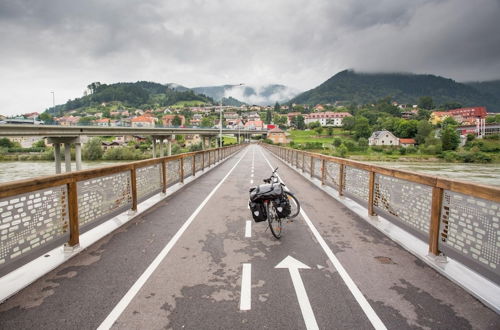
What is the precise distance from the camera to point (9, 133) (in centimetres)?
3178

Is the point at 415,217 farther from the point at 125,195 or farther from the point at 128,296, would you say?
the point at 125,195

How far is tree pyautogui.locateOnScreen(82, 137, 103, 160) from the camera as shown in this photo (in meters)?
64.8

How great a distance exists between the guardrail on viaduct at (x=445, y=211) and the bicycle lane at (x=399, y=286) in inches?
16.8

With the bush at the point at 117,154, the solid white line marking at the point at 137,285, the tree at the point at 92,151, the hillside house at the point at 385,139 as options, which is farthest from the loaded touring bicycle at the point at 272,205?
the hillside house at the point at 385,139

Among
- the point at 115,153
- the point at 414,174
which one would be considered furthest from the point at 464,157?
the point at 115,153

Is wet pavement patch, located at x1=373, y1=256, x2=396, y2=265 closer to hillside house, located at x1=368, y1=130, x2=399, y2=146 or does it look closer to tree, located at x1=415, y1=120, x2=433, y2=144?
hillside house, located at x1=368, y1=130, x2=399, y2=146

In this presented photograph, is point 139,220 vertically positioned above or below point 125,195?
below

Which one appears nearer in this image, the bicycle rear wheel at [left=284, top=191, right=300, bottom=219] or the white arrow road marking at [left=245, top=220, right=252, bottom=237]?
the white arrow road marking at [left=245, top=220, right=252, bottom=237]

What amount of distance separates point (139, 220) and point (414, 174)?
612 centimetres

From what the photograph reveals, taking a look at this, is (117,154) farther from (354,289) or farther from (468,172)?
(468,172)

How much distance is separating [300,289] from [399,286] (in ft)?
4.48

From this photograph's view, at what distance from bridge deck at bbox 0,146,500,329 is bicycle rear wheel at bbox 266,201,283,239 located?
0.71ft

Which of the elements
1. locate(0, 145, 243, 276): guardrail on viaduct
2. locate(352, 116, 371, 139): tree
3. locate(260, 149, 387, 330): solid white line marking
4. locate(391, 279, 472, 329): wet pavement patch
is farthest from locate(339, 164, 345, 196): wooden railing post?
locate(352, 116, 371, 139): tree

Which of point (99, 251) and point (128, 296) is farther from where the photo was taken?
point (99, 251)
